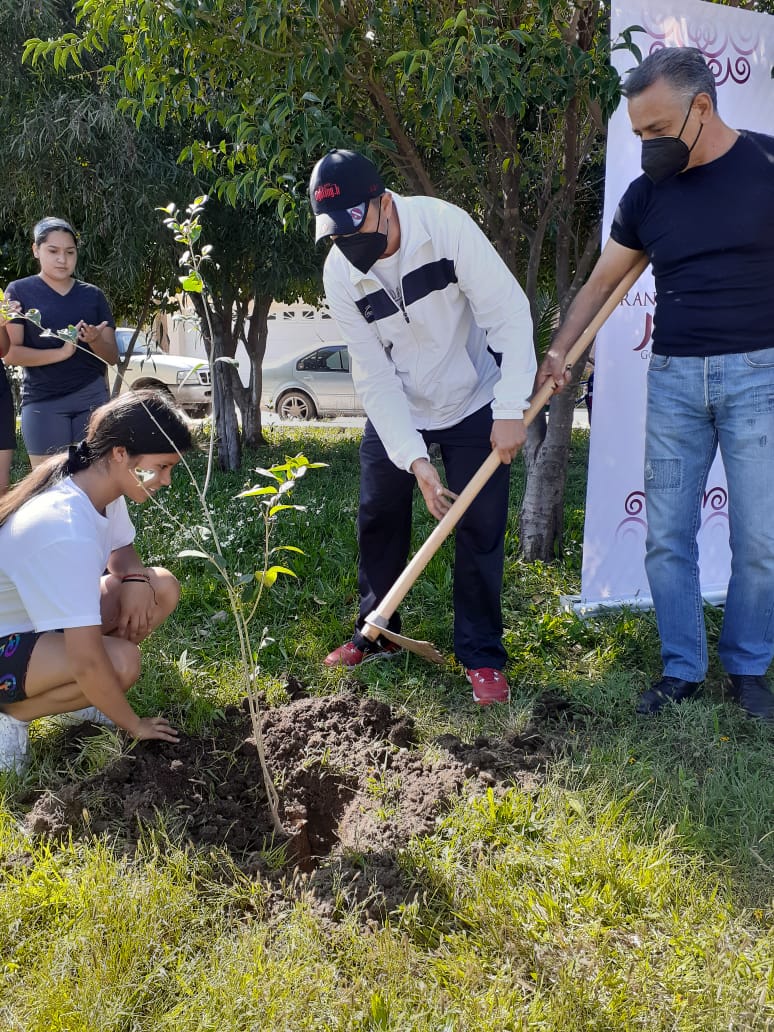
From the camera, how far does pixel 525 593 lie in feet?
14.5

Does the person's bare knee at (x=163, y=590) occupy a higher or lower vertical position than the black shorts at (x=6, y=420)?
lower

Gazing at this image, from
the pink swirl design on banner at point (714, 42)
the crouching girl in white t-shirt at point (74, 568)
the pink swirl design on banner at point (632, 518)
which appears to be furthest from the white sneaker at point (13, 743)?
the pink swirl design on banner at point (714, 42)

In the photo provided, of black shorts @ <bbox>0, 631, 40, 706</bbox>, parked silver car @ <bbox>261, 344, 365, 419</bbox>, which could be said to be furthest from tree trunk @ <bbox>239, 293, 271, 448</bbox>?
black shorts @ <bbox>0, 631, 40, 706</bbox>

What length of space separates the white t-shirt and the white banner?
2.30 m

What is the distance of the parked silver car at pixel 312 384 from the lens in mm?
16469

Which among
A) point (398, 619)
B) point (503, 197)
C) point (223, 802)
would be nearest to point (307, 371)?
point (503, 197)

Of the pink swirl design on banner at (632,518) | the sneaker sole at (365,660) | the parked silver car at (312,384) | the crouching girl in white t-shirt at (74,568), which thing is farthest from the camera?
the parked silver car at (312,384)

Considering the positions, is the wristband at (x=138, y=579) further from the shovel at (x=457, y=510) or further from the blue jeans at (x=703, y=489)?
the blue jeans at (x=703, y=489)

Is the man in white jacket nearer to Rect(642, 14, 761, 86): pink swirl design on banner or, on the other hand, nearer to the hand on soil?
the hand on soil

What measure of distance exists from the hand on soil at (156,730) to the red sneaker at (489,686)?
1112 mm

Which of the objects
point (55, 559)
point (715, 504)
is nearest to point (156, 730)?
point (55, 559)

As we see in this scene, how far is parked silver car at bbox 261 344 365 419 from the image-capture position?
1647 centimetres

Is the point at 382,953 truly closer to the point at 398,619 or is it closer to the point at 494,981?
the point at 494,981

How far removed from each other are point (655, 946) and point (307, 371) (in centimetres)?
1519
